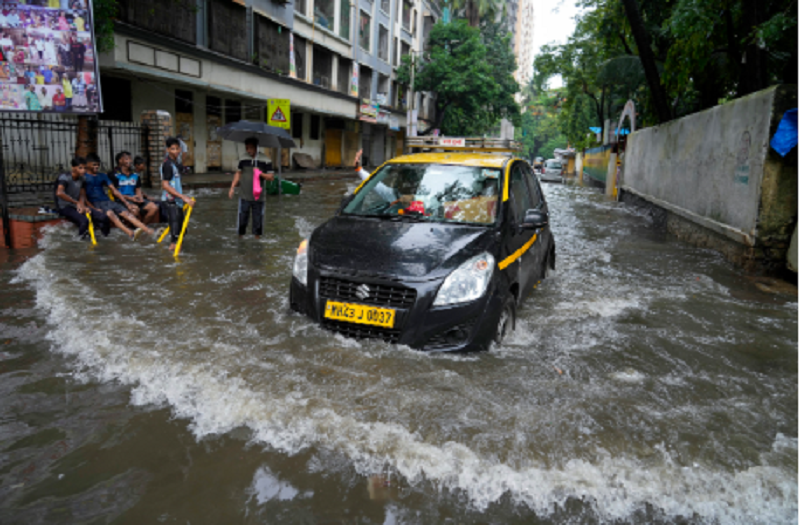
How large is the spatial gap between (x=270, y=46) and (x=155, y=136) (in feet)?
36.6

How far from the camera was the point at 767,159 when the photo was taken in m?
7.46

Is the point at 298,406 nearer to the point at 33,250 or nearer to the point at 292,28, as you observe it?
the point at 33,250

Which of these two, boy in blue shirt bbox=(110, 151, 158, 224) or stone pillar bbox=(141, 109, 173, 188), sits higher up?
stone pillar bbox=(141, 109, 173, 188)

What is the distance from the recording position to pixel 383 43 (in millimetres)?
37656

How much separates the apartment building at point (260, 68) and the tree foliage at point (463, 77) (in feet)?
9.71

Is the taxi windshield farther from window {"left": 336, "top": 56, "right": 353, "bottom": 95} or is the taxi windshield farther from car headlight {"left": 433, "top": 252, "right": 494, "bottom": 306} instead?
window {"left": 336, "top": 56, "right": 353, "bottom": 95}

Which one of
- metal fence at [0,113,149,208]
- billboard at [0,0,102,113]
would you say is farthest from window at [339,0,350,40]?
billboard at [0,0,102,113]

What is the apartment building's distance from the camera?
1792cm

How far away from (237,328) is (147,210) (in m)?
→ 5.35

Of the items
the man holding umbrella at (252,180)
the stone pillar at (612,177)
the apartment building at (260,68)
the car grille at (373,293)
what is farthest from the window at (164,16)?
the stone pillar at (612,177)

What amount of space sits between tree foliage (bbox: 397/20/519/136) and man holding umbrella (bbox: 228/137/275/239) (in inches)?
1143

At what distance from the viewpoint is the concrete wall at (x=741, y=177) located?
7.46 meters

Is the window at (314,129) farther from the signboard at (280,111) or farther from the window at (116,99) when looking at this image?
the signboard at (280,111)

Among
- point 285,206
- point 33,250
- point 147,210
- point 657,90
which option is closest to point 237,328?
point 33,250
